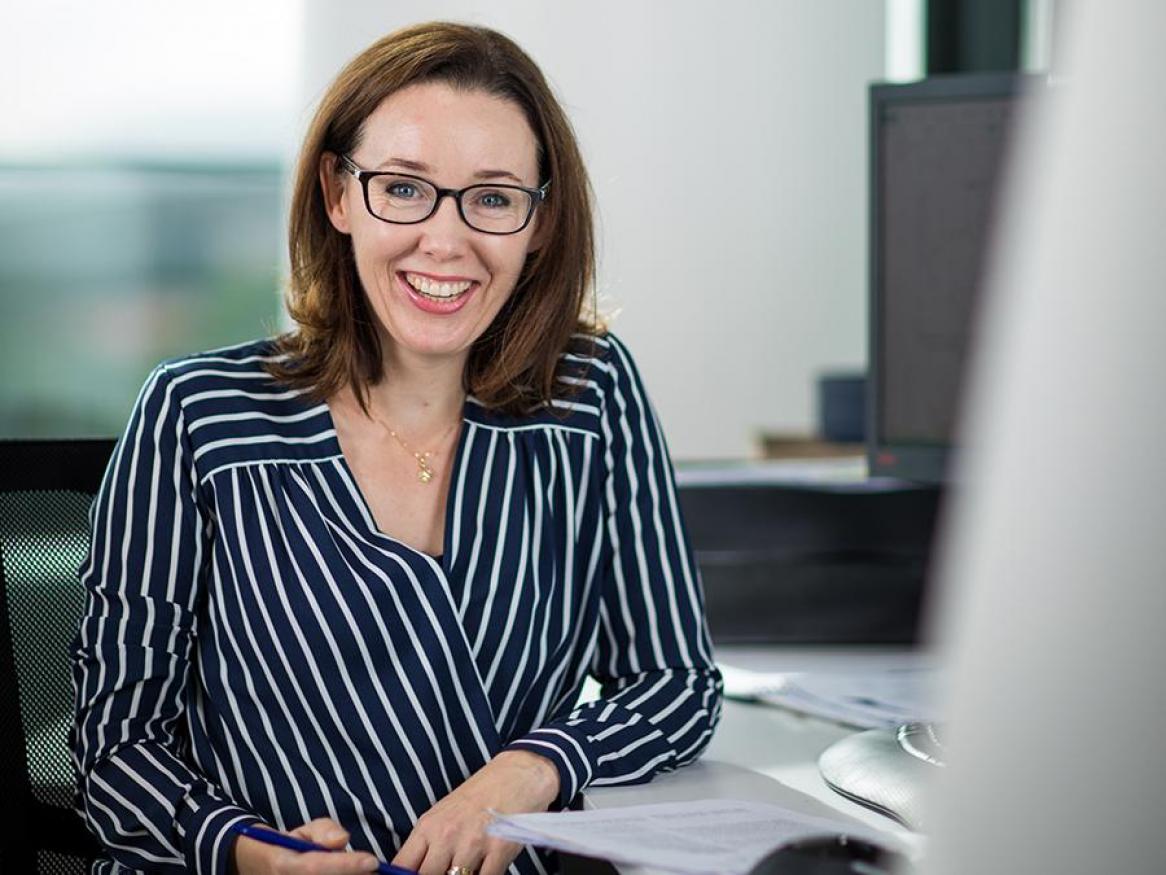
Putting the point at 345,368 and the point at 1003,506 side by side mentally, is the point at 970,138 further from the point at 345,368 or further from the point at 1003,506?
the point at 1003,506

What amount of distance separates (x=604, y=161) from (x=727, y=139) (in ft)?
1.26

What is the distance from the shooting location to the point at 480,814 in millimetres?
1147

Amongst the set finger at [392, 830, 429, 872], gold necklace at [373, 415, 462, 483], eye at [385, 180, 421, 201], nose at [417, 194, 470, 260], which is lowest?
finger at [392, 830, 429, 872]

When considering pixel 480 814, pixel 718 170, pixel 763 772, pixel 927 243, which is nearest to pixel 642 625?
pixel 763 772

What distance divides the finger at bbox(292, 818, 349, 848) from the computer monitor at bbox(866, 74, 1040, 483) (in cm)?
85

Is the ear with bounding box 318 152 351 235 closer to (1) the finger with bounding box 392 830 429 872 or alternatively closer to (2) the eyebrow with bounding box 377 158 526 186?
(2) the eyebrow with bounding box 377 158 526 186

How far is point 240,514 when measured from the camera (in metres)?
1.26

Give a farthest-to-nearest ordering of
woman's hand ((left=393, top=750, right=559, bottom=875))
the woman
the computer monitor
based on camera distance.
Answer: the computer monitor
the woman
woman's hand ((left=393, top=750, right=559, bottom=875))

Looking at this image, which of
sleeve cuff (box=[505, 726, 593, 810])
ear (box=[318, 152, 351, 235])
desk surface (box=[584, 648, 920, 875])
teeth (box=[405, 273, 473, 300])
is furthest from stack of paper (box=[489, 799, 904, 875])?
ear (box=[318, 152, 351, 235])

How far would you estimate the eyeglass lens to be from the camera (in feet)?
4.25

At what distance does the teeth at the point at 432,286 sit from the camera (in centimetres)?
131

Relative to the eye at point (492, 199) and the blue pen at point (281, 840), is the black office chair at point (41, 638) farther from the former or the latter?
the eye at point (492, 199)

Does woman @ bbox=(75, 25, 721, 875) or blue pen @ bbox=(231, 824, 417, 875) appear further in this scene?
woman @ bbox=(75, 25, 721, 875)

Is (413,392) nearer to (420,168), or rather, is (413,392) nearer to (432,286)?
(432,286)
